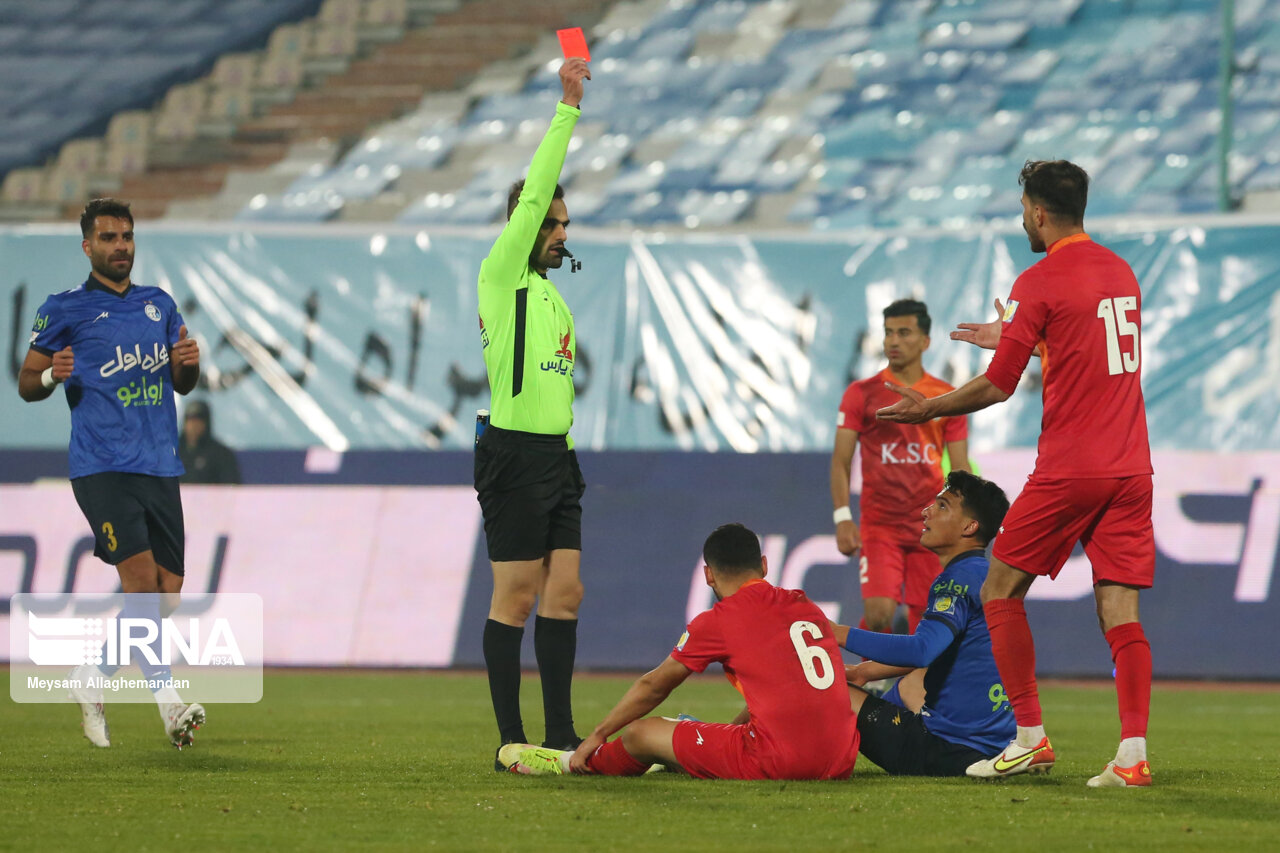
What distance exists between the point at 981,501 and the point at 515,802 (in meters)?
2.21

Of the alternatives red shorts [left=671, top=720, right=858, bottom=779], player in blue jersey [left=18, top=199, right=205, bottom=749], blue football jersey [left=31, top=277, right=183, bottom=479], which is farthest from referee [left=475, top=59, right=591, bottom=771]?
blue football jersey [left=31, top=277, right=183, bottom=479]

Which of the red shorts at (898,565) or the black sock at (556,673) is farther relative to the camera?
the red shorts at (898,565)

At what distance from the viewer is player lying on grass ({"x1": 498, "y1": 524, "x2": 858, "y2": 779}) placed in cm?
544

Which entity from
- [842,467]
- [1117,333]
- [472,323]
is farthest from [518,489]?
[472,323]

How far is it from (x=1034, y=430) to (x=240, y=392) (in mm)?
6833

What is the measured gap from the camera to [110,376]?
281 inches

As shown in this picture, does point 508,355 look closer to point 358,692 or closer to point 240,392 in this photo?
point 358,692

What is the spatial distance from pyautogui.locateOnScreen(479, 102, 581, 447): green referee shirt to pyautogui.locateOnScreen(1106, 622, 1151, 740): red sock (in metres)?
2.17

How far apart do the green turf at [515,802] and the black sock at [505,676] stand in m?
0.21

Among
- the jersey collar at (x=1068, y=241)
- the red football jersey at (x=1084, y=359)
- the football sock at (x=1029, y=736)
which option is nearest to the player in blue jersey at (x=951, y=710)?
the football sock at (x=1029, y=736)

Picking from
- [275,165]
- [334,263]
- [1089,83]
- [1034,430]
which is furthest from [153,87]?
[1034,430]

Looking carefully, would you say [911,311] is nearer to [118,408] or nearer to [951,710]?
[951,710]

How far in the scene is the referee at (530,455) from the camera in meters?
6.05

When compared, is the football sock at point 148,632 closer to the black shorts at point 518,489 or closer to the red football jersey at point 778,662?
the black shorts at point 518,489
